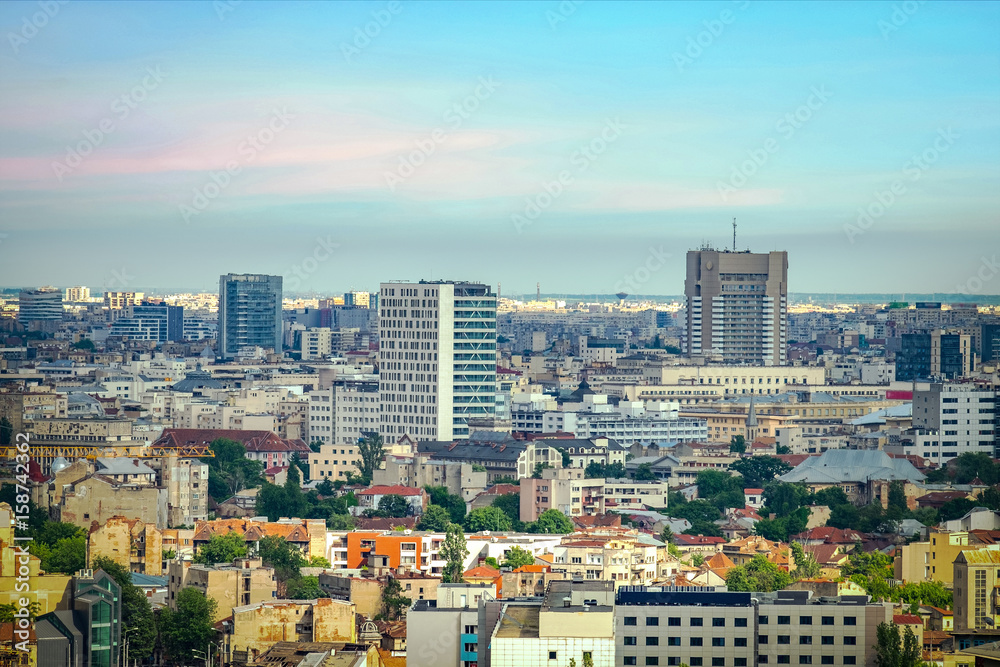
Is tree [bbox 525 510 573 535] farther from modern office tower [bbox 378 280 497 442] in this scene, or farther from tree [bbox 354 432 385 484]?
modern office tower [bbox 378 280 497 442]

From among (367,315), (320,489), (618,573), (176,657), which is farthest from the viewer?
(367,315)

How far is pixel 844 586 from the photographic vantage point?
37938mm

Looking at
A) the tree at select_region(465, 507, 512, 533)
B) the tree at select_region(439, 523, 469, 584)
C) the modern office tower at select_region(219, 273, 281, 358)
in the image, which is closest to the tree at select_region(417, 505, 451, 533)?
the tree at select_region(465, 507, 512, 533)

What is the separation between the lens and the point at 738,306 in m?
122

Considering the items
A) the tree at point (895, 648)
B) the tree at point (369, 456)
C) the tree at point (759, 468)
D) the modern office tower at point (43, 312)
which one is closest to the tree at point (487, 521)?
the tree at point (369, 456)

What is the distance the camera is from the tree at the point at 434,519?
5030 cm

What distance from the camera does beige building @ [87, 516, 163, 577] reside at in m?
44.0

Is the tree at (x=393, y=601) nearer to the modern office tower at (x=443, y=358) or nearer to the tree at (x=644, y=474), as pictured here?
the tree at (x=644, y=474)

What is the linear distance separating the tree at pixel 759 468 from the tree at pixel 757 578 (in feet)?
65.0

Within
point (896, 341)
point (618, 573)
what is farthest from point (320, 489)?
point (896, 341)

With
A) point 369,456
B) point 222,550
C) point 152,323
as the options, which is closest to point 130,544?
point 222,550

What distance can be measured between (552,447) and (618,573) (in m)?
21.6

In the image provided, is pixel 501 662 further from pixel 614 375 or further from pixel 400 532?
pixel 614 375

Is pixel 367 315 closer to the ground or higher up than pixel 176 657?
higher up
